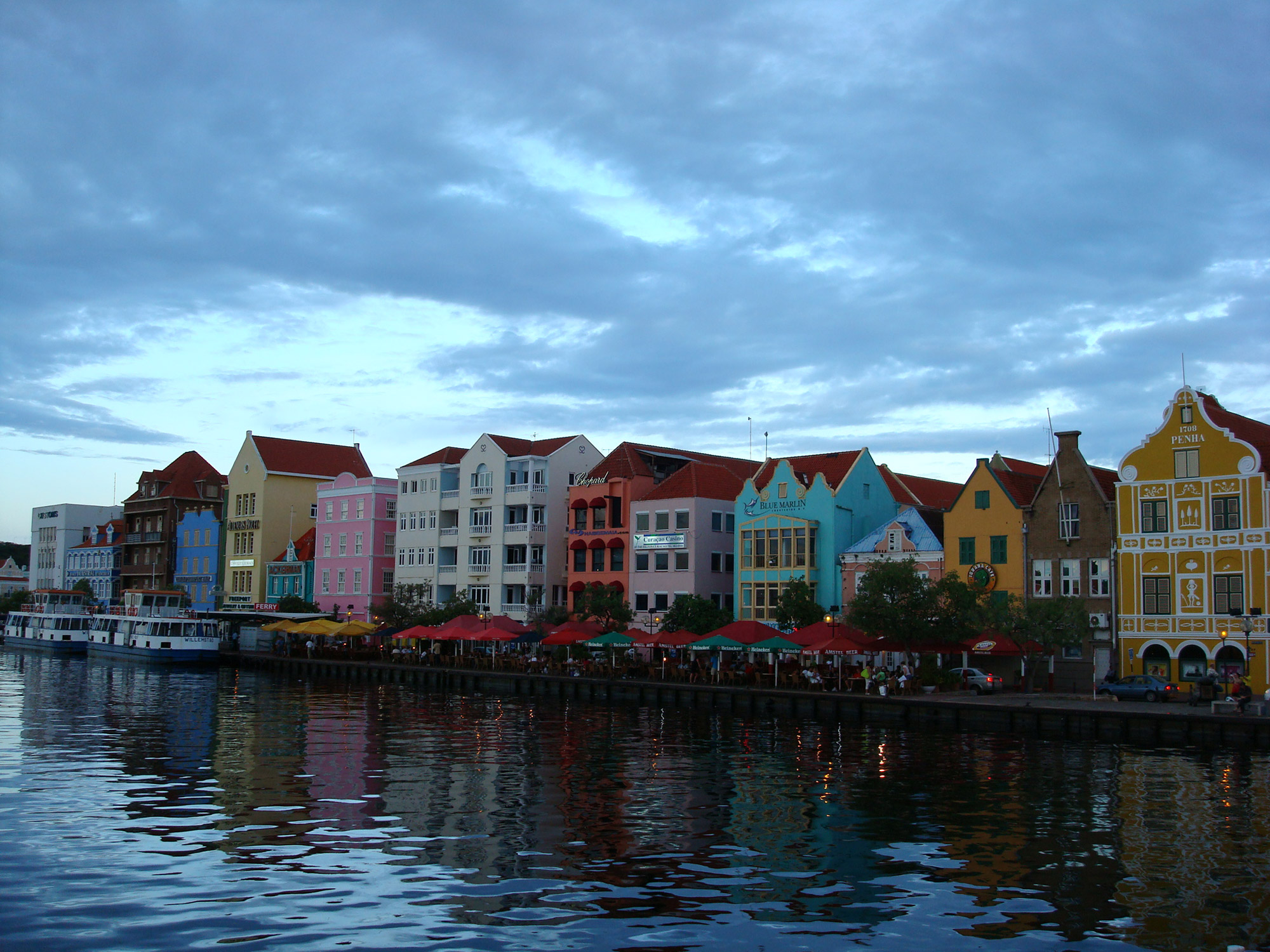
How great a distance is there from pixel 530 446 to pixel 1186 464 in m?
52.6

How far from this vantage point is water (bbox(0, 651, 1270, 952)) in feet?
58.8

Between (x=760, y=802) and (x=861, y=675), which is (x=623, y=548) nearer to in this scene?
(x=861, y=675)

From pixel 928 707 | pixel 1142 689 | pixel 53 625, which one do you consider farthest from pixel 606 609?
pixel 53 625

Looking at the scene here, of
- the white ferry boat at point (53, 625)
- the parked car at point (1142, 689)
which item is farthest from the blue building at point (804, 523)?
the white ferry boat at point (53, 625)

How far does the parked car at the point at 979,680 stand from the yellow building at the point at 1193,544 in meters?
6.65

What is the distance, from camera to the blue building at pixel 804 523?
247 ft

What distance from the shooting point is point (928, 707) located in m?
51.4

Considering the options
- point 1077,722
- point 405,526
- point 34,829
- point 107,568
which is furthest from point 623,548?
point 107,568

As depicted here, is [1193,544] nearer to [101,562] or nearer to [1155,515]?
[1155,515]

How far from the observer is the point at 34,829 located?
24.1 m

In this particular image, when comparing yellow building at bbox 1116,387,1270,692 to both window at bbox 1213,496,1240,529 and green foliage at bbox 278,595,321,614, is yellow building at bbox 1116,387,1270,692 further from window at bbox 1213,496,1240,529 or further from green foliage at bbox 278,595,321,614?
green foliage at bbox 278,595,321,614

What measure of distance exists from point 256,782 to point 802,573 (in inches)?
1944

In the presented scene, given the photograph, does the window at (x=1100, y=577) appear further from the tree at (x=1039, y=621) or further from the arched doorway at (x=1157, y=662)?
the arched doorway at (x=1157, y=662)

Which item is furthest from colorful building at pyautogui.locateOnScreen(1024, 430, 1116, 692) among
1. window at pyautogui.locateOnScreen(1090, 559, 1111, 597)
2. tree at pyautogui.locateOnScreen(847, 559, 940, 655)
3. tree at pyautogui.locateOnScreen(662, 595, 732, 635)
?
tree at pyautogui.locateOnScreen(662, 595, 732, 635)
